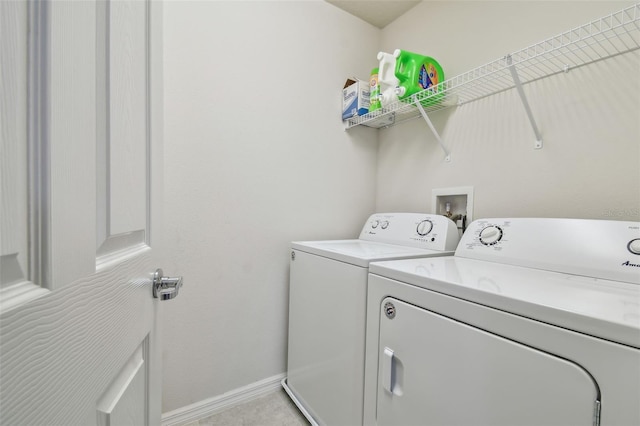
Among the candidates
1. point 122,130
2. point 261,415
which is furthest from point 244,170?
point 261,415

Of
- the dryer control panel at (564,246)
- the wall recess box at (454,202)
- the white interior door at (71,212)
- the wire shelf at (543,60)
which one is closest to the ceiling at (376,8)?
the wire shelf at (543,60)

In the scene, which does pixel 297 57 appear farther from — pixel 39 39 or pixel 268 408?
pixel 268 408

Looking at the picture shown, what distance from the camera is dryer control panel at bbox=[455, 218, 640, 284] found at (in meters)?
0.85

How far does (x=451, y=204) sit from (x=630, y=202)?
706mm

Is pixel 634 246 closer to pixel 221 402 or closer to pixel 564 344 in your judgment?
pixel 564 344

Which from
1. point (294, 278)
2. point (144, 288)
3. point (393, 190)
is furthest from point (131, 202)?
point (393, 190)

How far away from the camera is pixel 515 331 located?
640mm

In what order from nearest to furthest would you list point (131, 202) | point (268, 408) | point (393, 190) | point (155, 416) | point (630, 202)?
Result: point (131, 202), point (155, 416), point (630, 202), point (268, 408), point (393, 190)

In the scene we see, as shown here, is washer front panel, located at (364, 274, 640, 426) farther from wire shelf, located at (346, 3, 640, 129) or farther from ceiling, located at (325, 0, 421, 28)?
ceiling, located at (325, 0, 421, 28)

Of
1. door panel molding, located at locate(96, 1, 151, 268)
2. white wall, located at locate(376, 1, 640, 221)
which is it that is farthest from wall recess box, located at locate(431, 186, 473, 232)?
door panel molding, located at locate(96, 1, 151, 268)

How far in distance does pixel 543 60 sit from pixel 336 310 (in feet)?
4.59

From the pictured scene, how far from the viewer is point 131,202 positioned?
0.56m

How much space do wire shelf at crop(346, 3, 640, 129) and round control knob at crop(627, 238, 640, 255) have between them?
64 cm

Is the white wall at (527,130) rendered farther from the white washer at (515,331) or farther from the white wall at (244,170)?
the white wall at (244,170)
